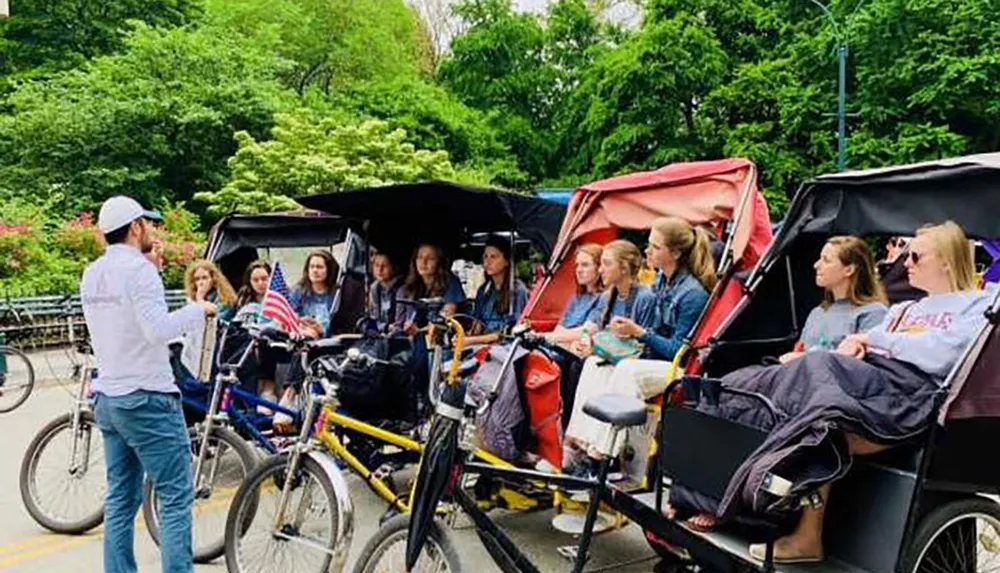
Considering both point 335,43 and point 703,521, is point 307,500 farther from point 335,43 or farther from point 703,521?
point 335,43

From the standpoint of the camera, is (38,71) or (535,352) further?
(38,71)

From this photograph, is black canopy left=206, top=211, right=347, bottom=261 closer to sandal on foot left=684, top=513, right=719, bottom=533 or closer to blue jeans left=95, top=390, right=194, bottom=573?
blue jeans left=95, top=390, right=194, bottom=573

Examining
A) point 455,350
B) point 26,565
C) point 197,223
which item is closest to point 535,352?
point 455,350

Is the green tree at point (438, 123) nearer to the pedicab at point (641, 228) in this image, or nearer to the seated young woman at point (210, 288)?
the seated young woman at point (210, 288)

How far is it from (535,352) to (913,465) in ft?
7.10

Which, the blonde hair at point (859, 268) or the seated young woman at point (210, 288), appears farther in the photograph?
the seated young woman at point (210, 288)

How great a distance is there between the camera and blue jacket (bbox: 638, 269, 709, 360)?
491cm

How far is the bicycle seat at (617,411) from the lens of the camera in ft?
12.4

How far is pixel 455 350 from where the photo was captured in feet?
14.0

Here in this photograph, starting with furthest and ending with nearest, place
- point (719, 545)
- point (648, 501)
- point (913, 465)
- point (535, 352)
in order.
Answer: point (535, 352)
point (648, 501)
point (719, 545)
point (913, 465)

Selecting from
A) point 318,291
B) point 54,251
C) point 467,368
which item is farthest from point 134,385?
point 54,251

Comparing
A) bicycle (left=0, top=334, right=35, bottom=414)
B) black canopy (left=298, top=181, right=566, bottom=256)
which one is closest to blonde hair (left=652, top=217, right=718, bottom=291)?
black canopy (left=298, top=181, right=566, bottom=256)

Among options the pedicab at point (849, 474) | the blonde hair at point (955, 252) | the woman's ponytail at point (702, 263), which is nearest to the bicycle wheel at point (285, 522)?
the pedicab at point (849, 474)

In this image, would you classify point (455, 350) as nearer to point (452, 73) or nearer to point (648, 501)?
point (648, 501)
